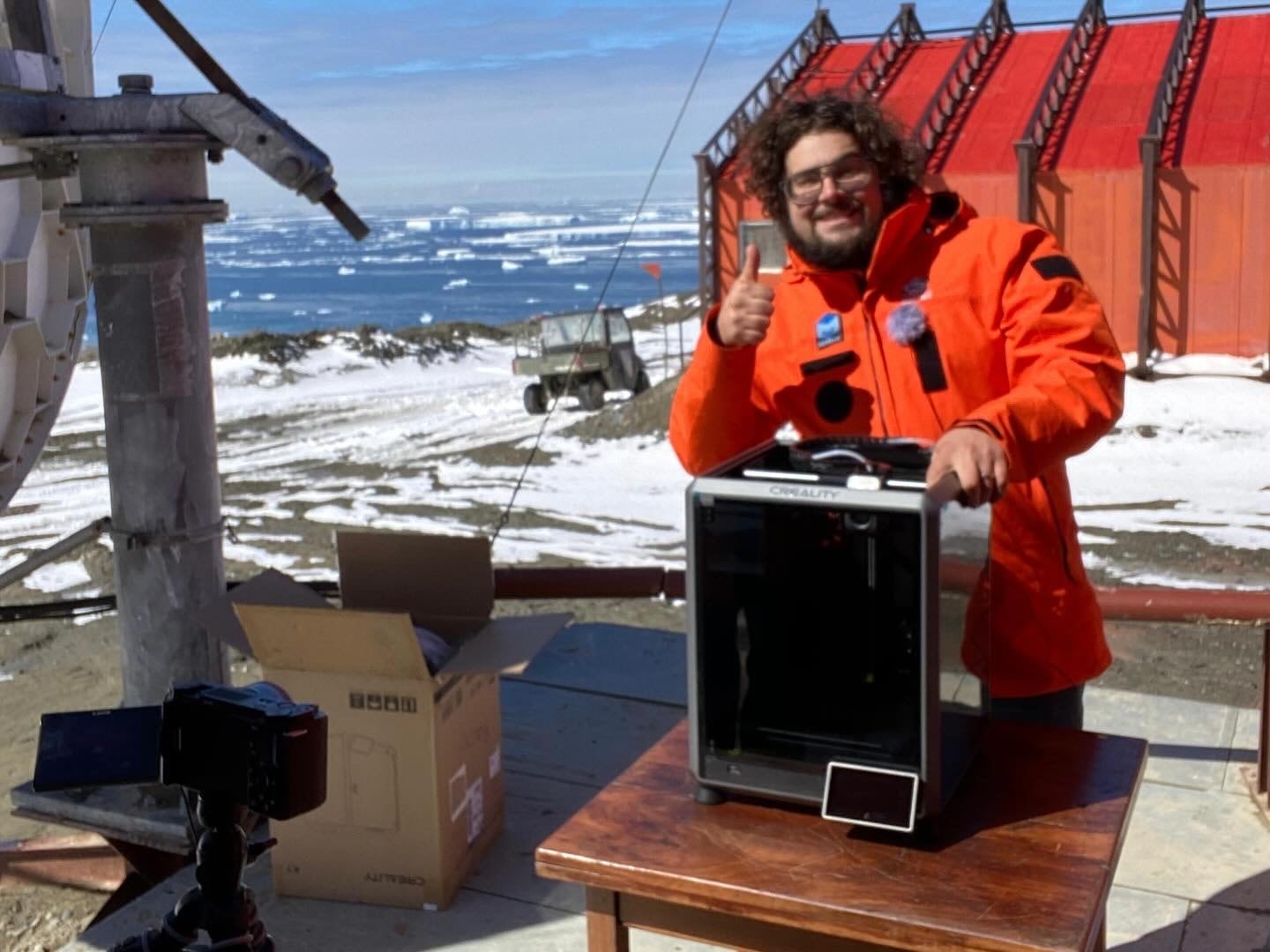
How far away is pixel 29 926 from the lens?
15.6 feet

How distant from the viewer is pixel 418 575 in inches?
147

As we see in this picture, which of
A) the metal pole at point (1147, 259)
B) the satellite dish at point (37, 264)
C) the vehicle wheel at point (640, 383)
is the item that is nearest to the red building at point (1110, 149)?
the metal pole at point (1147, 259)

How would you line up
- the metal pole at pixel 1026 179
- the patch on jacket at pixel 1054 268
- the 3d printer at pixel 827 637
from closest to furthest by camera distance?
the 3d printer at pixel 827 637
the patch on jacket at pixel 1054 268
the metal pole at pixel 1026 179

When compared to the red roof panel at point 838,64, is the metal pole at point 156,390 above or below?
below

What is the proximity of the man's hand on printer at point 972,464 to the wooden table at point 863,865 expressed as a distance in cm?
47

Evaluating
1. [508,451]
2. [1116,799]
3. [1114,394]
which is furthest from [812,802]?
[508,451]

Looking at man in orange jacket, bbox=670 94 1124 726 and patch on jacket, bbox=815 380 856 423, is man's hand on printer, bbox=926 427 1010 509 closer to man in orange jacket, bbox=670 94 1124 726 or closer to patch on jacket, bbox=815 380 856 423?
man in orange jacket, bbox=670 94 1124 726

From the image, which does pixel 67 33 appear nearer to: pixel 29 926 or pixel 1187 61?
pixel 29 926

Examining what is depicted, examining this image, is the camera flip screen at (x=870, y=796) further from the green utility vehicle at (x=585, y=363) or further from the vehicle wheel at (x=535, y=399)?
the vehicle wheel at (x=535, y=399)

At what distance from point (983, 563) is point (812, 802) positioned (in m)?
0.53

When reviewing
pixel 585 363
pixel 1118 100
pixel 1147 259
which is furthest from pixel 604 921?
pixel 1118 100

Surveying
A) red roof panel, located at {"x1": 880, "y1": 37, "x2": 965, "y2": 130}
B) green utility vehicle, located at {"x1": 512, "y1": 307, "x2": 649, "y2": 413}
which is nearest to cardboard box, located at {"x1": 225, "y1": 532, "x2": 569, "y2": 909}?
green utility vehicle, located at {"x1": 512, "y1": 307, "x2": 649, "y2": 413}

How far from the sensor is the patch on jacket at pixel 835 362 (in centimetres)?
268

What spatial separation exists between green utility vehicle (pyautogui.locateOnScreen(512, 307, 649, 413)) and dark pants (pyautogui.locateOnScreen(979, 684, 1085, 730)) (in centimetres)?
1618
